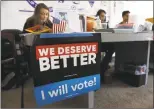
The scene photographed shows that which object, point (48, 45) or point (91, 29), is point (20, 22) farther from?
point (48, 45)

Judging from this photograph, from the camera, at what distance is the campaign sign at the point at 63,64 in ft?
3.10

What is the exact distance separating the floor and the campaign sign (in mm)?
291

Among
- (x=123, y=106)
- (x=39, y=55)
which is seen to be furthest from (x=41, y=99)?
(x=123, y=106)

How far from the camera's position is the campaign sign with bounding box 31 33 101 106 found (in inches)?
37.2

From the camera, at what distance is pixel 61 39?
3.23 ft

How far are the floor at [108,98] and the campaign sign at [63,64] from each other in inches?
11.5

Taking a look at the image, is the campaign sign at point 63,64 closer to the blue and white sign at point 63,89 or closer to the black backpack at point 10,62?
the blue and white sign at point 63,89

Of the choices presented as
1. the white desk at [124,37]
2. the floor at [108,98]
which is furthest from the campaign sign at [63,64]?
the floor at [108,98]

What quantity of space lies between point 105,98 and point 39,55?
2.65 ft

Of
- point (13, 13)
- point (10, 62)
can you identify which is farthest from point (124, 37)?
point (13, 13)

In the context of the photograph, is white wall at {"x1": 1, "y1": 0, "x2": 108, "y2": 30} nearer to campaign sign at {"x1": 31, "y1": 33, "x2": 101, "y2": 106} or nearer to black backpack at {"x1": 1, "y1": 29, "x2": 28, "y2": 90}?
black backpack at {"x1": 1, "y1": 29, "x2": 28, "y2": 90}

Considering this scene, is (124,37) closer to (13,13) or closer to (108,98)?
(108,98)

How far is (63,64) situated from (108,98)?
67 centimetres

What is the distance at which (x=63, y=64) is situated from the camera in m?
1.01
